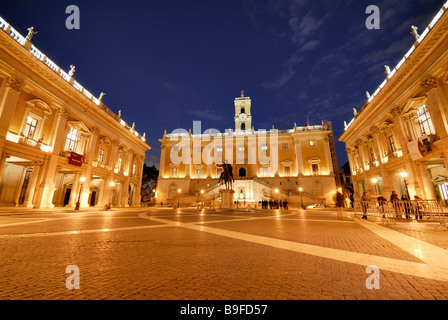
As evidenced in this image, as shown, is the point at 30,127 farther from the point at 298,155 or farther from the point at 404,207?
the point at 298,155

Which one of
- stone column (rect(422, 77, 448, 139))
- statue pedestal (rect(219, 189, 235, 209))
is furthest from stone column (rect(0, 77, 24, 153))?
stone column (rect(422, 77, 448, 139))

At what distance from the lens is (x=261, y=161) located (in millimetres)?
40625

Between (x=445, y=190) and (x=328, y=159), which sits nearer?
(x=445, y=190)

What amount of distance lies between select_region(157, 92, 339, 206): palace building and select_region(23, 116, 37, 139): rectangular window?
22.8 meters

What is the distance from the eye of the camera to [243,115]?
5566cm

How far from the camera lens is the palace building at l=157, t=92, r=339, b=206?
35.7m

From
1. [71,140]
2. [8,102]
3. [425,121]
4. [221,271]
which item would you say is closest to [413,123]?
[425,121]

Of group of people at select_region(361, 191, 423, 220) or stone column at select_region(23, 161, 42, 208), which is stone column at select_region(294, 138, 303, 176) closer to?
group of people at select_region(361, 191, 423, 220)

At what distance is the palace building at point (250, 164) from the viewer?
35688mm

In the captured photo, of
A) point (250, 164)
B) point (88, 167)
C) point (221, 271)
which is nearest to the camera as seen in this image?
point (221, 271)

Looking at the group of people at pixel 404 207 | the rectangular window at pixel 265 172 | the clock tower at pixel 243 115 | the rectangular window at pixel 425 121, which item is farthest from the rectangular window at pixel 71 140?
the clock tower at pixel 243 115

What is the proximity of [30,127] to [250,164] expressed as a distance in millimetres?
34047

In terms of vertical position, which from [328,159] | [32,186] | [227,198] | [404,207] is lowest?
[404,207]
